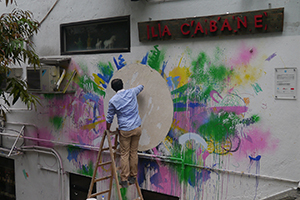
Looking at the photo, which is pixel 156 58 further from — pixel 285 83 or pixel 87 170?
pixel 87 170

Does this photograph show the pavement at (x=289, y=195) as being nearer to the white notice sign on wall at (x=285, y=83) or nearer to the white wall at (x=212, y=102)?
the white wall at (x=212, y=102)

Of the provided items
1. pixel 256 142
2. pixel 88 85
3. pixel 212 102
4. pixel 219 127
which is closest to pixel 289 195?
pixel 256 142

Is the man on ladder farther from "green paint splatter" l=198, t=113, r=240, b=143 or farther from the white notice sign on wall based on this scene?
the white notice sign on wall

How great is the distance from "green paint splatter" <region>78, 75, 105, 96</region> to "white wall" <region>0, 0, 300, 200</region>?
0.31 feet

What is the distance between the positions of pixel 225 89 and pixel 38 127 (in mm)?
4401

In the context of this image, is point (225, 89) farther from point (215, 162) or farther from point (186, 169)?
point (186, 169)

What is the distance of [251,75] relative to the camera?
166 inches

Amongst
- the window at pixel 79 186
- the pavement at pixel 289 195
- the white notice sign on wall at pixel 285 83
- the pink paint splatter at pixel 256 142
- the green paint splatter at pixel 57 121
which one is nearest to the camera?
the pavement at pixel 289 195

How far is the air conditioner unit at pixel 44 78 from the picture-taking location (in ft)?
19.6

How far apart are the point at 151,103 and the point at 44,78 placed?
2.35 meters

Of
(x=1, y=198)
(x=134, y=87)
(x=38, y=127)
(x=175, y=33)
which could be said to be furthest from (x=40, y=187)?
(x=175, y=33)

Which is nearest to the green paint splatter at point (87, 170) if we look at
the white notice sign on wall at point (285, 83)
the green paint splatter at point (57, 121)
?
the green paint splatter at point (57, 121)

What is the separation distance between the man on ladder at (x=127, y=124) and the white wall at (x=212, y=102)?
0.51m

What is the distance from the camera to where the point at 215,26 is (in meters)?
4.39
